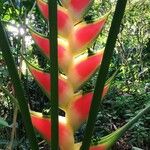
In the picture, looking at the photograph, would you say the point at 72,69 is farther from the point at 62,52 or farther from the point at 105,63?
the point at 105,63

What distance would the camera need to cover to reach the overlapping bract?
34.3 inches

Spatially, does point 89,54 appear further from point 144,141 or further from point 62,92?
point 144,141

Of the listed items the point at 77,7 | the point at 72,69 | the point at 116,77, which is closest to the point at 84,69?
the point at 72,69

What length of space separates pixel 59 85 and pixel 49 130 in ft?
0.31

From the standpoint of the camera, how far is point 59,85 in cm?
88

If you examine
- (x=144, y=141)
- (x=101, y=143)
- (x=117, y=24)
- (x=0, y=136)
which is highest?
(x=117, y=24)

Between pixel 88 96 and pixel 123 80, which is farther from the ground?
pixel 88 96

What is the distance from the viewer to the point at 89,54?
2.91ft

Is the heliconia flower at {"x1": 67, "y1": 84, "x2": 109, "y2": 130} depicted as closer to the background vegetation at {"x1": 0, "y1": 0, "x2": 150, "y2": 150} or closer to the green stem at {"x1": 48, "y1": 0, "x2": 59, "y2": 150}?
the background vegetation at {"x1": 0, "y1": 0, "x2": 150, "y2": 150}

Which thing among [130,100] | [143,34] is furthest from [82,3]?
[143,34]

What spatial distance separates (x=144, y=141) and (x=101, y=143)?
2.16m

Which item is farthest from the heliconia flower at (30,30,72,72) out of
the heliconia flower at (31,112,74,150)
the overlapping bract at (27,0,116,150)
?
the heliconia flower at (31,112,74,150)

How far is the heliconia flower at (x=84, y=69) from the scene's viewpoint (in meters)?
0.88

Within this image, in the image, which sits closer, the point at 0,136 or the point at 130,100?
the point at 0,136
